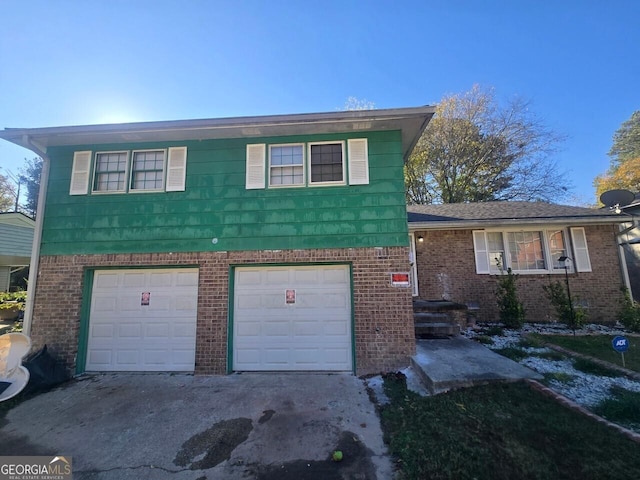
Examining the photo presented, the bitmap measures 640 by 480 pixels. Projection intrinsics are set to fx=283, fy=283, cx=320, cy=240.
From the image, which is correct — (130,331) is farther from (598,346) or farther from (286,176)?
(598,346)

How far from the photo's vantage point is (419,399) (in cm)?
411

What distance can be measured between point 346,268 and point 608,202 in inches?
430

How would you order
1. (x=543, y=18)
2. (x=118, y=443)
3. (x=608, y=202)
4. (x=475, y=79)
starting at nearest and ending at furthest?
1. (x=118, y=443)
2. (x=543, y=18)
3. (x=608, y=202)
4. (x=475, y=79)

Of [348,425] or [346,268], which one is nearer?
[348,425]

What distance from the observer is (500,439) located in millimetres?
3059

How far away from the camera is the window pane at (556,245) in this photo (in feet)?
30.2

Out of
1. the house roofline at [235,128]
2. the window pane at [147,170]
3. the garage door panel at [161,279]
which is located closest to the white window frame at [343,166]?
the house roofline at [235,128]

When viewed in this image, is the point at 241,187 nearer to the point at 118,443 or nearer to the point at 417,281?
the point at 118,443

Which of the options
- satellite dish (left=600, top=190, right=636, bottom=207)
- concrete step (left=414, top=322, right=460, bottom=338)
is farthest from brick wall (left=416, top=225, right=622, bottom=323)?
concrete step (left=414, top=322, right=460, bottom=338)

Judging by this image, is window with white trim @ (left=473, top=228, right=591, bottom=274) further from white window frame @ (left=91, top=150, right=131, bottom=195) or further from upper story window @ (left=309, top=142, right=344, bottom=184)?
white window frame @ (left=91, top=150, right=131, bottom=195)

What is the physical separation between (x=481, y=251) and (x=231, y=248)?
25.8 feet

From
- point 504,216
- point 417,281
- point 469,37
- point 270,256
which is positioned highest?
point 469,37

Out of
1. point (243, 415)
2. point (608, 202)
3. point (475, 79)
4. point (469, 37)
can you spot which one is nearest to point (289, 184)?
point (243, 415)

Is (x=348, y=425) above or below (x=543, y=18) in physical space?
below
